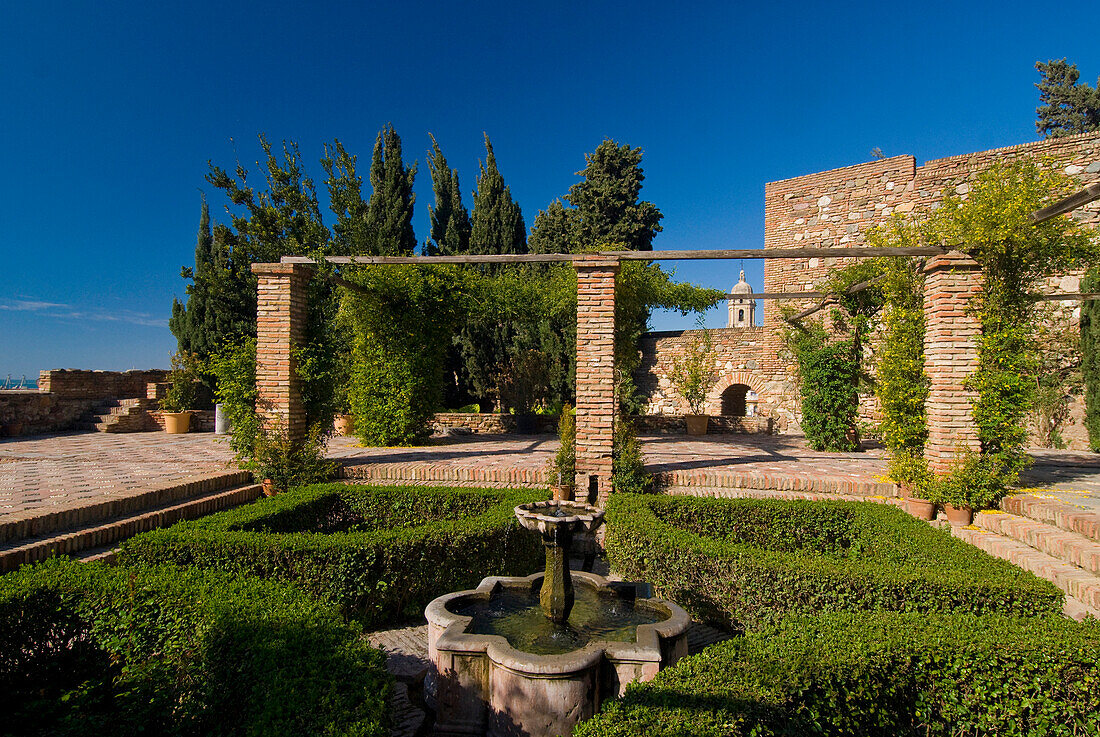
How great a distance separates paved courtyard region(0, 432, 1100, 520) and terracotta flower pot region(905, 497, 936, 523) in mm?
603

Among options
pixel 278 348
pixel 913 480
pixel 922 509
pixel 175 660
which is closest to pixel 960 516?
pixel 922 509

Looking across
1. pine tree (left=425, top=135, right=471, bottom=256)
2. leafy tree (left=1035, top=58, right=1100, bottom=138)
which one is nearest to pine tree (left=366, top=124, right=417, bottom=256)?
pine tree (left=425, top=135, right=471, bottom=256)

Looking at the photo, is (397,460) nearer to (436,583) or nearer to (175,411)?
(436,583)

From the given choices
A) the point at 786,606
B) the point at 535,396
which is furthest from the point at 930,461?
the point at 535,396

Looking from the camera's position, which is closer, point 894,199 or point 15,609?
point 15,609

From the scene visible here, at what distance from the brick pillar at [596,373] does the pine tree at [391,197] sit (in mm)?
12305

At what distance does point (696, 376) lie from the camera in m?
14.7

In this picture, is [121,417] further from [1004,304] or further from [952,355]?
[1004,304]

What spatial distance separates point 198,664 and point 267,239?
18.8ft

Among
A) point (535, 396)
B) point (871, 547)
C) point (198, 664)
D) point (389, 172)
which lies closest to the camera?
point (198, 664)

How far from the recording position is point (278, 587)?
347cm

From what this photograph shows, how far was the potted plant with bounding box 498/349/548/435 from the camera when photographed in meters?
14.8

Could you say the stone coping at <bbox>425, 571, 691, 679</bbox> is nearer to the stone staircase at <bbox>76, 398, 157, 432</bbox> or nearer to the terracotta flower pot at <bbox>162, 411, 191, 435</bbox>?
the terracotta flower pot at <bbox>162, 411, 191, 435</bbox>

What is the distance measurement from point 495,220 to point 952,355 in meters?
14.5
